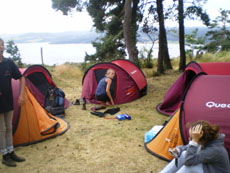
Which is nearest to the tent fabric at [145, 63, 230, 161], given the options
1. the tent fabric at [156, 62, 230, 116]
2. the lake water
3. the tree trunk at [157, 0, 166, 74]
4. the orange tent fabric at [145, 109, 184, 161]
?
the orange tent fabric at [145, 109, 184, 161]

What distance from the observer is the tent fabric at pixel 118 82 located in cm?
738

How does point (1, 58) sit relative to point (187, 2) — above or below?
below

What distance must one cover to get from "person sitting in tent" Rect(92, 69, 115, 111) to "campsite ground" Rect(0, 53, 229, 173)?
22.7 inches

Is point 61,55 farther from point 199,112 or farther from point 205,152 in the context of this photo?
point 205,152

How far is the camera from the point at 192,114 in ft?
12.1

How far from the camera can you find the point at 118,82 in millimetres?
7367

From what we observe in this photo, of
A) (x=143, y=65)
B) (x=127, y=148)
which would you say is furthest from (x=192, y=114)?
(x=143, y=65)

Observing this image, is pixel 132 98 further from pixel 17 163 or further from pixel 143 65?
pixel 143 65

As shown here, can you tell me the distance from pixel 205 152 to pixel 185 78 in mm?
3653

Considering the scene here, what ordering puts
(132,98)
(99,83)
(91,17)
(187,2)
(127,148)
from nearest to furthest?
(127,148), (99,83), (132,98), (187,2), (91,17)

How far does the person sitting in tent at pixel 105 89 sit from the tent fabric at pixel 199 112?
3078 millimetres

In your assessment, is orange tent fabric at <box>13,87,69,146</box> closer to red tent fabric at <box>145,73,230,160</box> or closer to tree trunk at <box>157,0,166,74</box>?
red tent fabric at <box>145,73,230,160</box>

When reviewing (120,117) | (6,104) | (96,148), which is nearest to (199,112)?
(96,148)

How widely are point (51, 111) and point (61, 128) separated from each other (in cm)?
103
